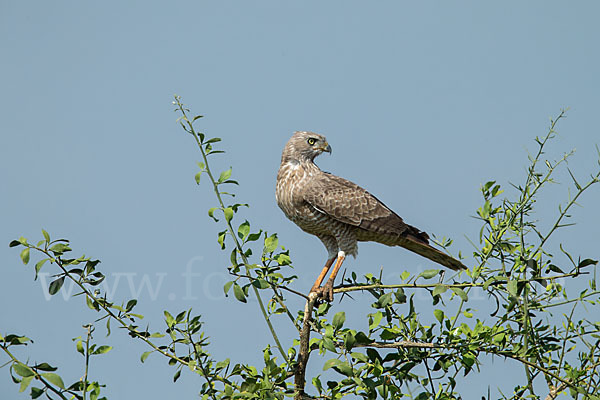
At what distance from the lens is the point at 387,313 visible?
13.9ft

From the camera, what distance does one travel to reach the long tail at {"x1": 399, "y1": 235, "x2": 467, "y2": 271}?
659 cm

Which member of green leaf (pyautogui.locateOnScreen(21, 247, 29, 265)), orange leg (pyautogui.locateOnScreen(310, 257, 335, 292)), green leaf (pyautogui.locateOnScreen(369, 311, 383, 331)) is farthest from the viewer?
orange leg (pyautogui.locateOnScreen(310, 257, 335, 292))

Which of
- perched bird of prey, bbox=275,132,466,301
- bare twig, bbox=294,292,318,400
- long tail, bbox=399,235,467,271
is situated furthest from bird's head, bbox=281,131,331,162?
bare twig, bbox=294,292,318,400

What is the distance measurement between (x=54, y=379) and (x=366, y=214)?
3.96 meters

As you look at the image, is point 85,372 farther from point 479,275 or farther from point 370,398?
point 479,275

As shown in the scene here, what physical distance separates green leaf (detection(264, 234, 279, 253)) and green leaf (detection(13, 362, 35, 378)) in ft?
4.12

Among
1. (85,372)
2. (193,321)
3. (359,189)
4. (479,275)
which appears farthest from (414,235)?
(85,372)

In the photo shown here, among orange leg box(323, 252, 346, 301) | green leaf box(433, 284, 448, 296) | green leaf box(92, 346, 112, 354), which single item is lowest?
green leaf box(92, 346, 112, 354)

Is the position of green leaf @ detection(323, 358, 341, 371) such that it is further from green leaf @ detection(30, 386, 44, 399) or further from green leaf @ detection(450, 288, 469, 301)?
green leaf @ detection(30, 386, 44, 399)

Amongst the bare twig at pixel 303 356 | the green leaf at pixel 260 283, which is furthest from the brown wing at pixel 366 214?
the green leaf at pixel 260 283

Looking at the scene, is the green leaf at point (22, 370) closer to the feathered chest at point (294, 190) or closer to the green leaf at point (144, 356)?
the green leaf at point (144, 356)

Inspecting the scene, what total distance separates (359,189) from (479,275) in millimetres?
3251

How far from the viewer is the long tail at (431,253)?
21.6 ft

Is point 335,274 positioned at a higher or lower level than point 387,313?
higher
